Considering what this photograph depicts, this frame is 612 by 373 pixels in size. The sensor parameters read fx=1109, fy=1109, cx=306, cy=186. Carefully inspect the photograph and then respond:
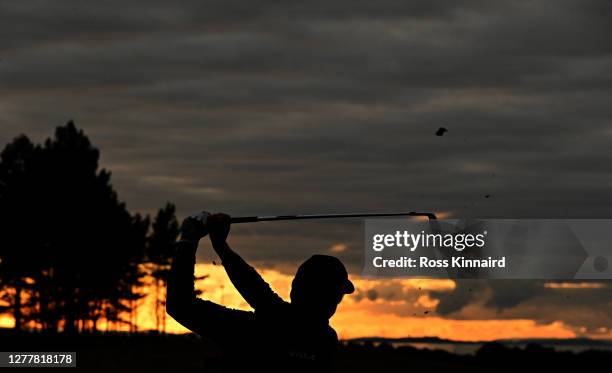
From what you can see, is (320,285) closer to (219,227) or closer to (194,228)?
(219,227)

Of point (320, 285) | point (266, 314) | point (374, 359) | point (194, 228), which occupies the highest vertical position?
point (374, 359)

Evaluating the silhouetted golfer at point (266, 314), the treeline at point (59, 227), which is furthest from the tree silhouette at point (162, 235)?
the silhouetted golfer at point (266, 314)

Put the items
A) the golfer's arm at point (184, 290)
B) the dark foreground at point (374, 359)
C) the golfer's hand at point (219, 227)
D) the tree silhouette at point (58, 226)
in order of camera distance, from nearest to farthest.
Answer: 1. the golfer's arm at point (184, 290)
2. the golfer's hand at point (219, 227)
3. the dark foreground at point (374, 359)
4. the tree silhouette at point (58, 226)

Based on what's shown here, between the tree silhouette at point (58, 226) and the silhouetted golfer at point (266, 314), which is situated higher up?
the tree silhouette at point (58, 226)

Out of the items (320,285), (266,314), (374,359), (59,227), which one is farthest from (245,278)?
(59,227)

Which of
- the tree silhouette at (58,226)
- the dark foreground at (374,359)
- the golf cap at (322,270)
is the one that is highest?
the tree silhouette at (58,226)

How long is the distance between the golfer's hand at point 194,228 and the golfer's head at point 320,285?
0.53 meters

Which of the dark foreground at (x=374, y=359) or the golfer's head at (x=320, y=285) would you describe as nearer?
the golfer's head at (x=320, y=285)

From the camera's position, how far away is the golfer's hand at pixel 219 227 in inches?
209

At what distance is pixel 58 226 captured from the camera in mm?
85312

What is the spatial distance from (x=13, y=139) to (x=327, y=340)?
87.3m

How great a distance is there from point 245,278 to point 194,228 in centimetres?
40

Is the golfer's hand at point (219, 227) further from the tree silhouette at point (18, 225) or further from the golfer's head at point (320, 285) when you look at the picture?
the tree silhouette at point (18, 225)

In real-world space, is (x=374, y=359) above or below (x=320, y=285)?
above
